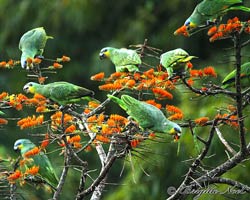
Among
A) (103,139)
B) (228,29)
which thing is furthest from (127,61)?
(228,29)

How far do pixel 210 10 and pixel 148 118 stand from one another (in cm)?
63

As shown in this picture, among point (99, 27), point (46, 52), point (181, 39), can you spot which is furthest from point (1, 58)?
point (181, 39)

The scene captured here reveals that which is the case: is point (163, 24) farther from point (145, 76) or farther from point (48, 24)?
point (145, 76)

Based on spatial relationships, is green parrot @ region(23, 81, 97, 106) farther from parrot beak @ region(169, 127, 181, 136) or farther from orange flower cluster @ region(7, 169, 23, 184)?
parrot beak @ region(169, 127, 181, 136)

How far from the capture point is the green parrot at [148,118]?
114 inches

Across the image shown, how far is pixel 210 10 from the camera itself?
3246 mm

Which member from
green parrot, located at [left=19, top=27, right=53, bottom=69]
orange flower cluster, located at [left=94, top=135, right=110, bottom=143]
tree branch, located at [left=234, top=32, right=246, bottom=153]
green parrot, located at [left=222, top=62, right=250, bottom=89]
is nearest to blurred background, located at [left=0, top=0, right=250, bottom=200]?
green parrot, located at [left=19, top=27, right=53, bottom=69]

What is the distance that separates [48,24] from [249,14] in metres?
2.56

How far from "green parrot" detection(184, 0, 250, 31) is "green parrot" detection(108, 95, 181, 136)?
20.7 inches

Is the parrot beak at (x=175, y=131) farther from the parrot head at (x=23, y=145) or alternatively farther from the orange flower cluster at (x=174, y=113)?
the parrot head at (x=23, y=145)

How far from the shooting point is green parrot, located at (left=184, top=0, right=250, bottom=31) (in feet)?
10.6

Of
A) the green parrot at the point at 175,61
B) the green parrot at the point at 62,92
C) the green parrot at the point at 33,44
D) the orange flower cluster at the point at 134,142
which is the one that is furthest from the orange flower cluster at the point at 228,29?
the green parrot at the point at 33,44

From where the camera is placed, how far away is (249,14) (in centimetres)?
635

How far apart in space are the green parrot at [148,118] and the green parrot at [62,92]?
1.16 ft
